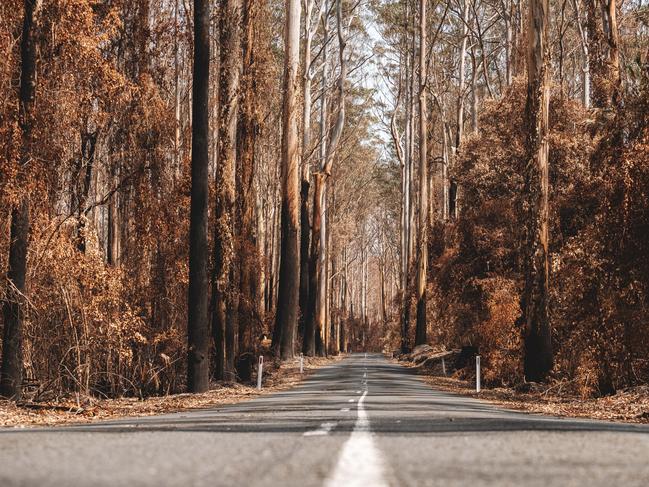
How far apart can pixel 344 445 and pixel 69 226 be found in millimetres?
13240

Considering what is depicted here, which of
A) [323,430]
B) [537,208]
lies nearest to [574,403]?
Result: [537,208]

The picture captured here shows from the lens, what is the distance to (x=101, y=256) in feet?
62.2

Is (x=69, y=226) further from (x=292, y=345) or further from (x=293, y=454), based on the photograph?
(x=292, y=345)

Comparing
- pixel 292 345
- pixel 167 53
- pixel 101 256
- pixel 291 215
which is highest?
pixel 167 53

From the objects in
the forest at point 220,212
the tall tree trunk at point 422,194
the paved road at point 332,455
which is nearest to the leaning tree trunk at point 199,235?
the forest at point 220,212

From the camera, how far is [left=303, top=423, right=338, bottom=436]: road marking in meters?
7.60

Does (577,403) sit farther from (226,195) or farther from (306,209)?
(306,209)

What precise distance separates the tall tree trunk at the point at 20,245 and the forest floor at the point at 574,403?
9.34m

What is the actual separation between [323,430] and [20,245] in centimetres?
915

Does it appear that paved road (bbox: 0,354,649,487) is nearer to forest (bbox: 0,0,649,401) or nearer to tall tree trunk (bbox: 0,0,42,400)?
tall tree trunk (bbox: 0,0,42,400)

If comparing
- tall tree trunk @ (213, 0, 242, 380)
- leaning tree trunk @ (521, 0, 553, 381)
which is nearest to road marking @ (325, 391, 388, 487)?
leaning tree trunk @ (521, 0, 553, 381)

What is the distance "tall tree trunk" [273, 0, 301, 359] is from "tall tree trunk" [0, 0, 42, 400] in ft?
62.1

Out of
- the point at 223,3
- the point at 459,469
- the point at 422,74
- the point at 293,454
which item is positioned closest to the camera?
the point at 459,469

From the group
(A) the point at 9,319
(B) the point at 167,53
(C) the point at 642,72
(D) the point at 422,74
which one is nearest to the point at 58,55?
(A) the point at 9,319
